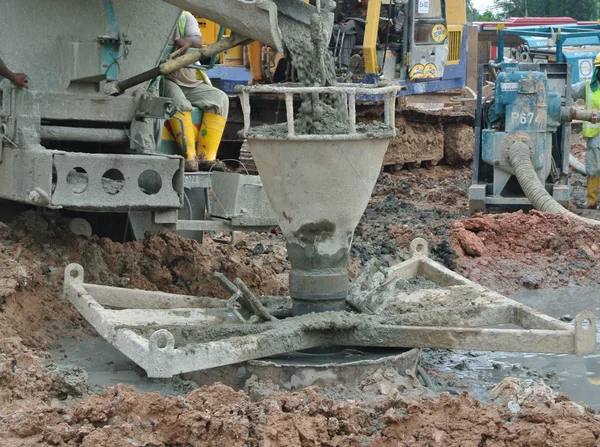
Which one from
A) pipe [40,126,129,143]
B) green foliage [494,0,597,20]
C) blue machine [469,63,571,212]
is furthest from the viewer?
green foliage [494,0,597,20]

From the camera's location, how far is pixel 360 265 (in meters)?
8.55

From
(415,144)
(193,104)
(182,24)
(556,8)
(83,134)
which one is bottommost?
(415,144)

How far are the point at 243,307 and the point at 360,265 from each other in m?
2.74

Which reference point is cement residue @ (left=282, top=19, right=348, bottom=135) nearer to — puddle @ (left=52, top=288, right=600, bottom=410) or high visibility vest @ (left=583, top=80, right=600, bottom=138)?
puddle @ (left=52, top=288, right=600, bottom=410)

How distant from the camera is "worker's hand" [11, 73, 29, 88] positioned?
6543mm

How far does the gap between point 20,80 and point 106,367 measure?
1941 millimetres

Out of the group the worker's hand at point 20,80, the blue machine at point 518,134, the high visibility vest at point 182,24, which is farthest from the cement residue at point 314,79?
the blue machine at point 518,134

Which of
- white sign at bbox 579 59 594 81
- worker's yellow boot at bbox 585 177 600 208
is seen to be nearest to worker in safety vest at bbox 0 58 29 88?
worker's yellow boot at bbox 585 177 600 208

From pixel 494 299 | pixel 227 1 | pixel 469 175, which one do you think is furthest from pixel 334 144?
pixel 469 175

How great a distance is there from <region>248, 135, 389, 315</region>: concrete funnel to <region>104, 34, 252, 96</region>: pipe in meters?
0.71

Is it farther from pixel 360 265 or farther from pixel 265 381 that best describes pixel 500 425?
pixel 360 265

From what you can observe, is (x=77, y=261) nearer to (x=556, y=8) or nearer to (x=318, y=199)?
(x=318, y=199)

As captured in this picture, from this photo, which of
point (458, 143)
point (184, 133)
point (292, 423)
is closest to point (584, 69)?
point (458, 143)

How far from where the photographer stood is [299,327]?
17.6ft
